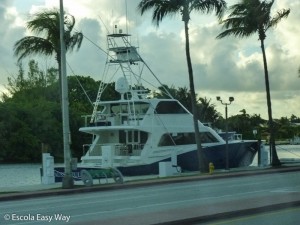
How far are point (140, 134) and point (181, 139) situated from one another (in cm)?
305

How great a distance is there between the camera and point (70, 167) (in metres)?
27.3

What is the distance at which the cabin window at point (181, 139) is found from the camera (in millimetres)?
40375

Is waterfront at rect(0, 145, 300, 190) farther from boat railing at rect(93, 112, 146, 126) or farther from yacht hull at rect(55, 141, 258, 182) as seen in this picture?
boat railing at rect(93, 112, 146, 126)

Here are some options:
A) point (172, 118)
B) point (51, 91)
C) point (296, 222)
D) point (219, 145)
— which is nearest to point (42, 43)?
point (172, 118)

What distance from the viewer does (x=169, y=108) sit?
41.8 metres

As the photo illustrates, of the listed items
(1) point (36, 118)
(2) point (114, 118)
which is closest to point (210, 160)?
(2) point (114, 118)

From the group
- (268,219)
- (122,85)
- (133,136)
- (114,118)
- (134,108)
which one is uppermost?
(122,85)

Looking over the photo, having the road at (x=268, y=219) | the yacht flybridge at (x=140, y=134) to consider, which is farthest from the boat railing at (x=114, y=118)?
the road at (x=268, y=219)

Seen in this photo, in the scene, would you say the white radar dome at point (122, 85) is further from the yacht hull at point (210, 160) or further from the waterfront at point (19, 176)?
the waterfront at point (19, 176)

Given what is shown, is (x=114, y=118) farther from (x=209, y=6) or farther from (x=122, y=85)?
(x=209, y=6)

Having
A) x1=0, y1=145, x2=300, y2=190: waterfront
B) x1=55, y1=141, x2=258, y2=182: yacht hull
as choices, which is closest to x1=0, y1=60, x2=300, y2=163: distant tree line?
x1=0, y1=145, x2=300, y2=190: waterfront

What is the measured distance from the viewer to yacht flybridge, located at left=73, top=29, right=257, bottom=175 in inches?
1532

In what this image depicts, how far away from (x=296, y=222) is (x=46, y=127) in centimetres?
5990

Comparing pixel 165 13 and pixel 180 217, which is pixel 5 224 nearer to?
pixel 180 217
